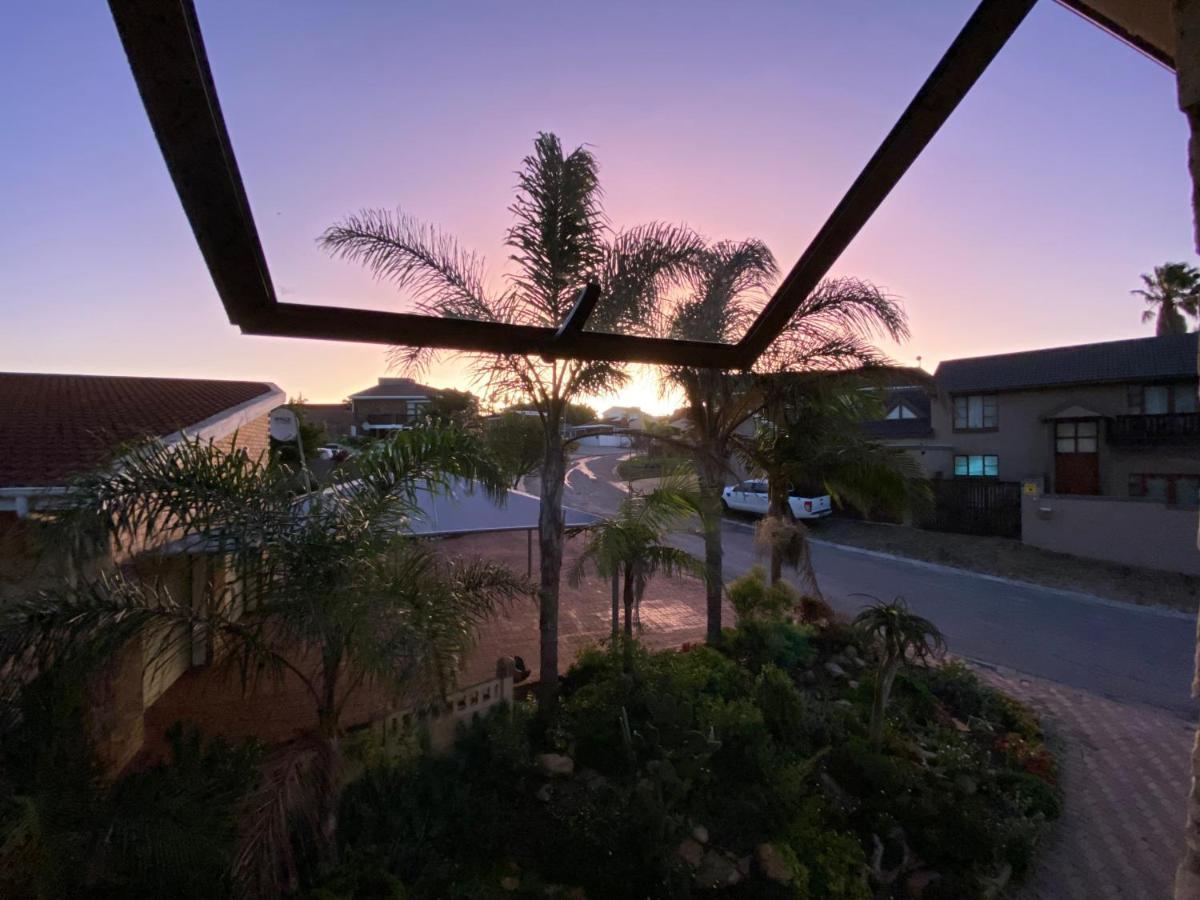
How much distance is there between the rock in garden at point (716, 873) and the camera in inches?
165

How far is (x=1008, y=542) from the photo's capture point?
17.9 m

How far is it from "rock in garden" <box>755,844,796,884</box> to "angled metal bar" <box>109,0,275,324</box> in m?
4.85

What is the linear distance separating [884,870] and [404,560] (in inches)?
174

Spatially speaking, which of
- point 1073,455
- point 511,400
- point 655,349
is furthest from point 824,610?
point 1073,455

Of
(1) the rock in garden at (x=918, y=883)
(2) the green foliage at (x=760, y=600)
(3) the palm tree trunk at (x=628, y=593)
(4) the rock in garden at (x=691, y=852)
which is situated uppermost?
(3) the palm tree trunk at (x=628, y=593)

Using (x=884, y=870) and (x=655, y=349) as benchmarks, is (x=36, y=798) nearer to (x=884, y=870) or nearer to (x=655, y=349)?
(x=655, y=349)

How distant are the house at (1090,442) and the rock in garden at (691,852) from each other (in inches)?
631

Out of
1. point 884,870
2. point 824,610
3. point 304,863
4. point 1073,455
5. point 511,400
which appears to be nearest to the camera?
point 304,863

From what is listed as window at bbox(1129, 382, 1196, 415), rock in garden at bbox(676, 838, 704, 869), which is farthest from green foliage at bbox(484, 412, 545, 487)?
window at bbox(1129, 382, 1196, 415)

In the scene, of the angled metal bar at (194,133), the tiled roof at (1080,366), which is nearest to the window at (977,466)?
the tiled roof at (1080,366)

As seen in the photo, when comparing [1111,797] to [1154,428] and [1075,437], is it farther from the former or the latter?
[1075,437]

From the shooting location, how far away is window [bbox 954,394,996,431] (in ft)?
71.8

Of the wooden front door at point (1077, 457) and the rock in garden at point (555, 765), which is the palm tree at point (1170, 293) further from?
the rock in garden at point (555, 765)

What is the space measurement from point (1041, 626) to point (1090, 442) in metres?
11.6
